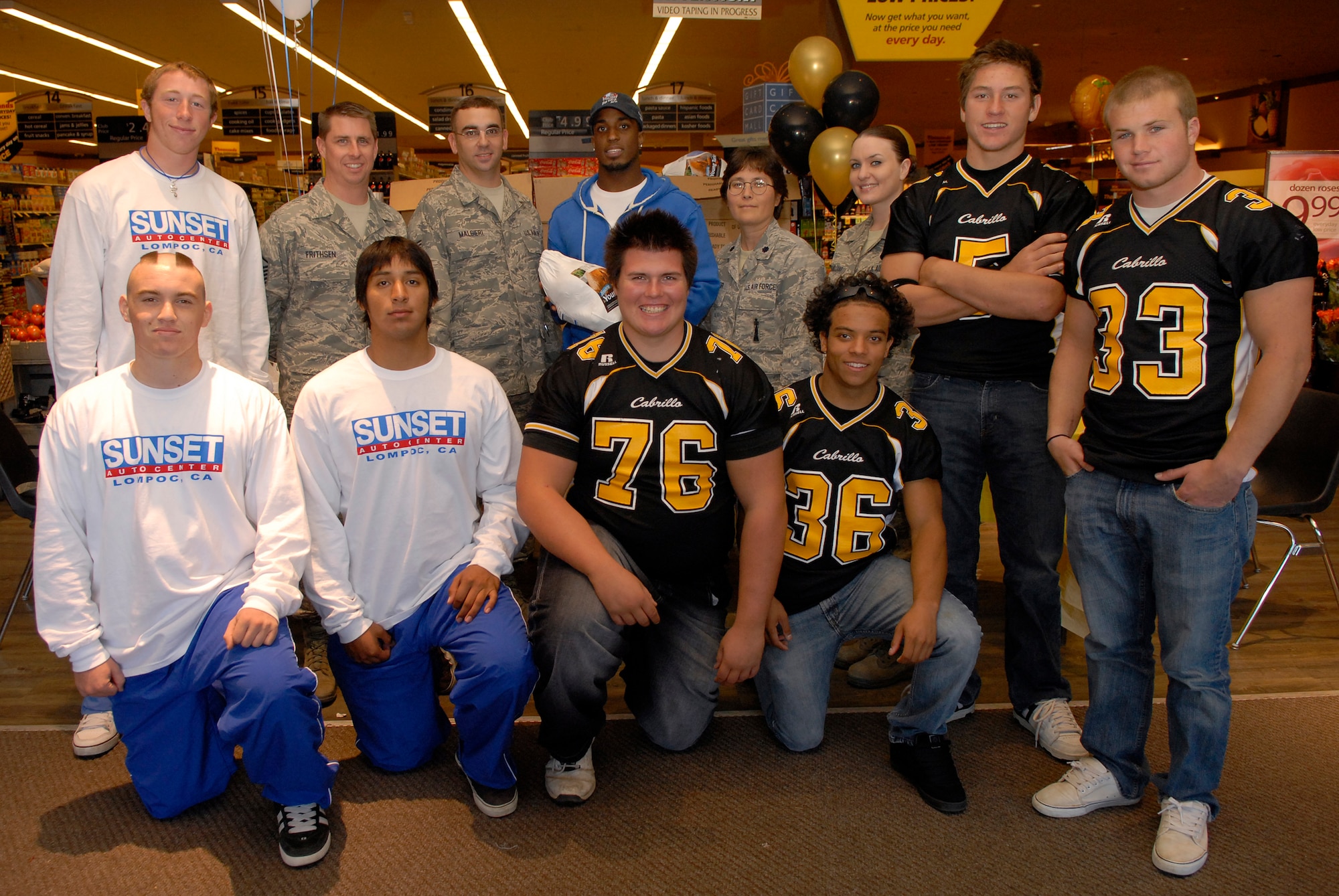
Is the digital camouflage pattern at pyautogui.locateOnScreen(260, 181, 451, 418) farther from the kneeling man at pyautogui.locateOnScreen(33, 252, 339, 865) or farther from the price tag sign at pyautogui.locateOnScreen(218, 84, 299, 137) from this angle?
the price tag sign at pyautogui.locateOnScreen(218, 84, 299, 137)

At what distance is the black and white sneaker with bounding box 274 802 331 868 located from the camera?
6.50 ft

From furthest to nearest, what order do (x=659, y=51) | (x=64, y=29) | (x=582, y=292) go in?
(x=659, y=51)
(x=64, y=29)
(x=582, y=292)

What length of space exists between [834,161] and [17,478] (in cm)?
360

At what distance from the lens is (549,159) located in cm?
654

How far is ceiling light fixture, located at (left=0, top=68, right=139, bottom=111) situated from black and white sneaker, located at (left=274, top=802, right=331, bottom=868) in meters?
14.9

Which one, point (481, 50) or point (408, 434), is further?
point (481, 50)

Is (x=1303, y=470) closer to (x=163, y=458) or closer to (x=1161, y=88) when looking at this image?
(x=1161, y=88)

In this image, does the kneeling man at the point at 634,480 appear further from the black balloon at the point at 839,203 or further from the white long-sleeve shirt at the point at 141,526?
the black balloon at the point at 839,203

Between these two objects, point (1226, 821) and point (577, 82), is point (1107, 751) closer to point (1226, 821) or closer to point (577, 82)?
point (1226, 821)

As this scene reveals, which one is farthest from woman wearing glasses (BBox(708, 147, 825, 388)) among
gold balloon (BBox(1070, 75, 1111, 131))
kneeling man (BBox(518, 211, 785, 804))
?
gold balloon (BBox(1070, 75, 1111, 131))

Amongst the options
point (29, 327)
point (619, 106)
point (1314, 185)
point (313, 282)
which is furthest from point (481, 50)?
point (313, 282)

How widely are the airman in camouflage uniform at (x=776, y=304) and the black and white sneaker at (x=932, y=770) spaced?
125cm

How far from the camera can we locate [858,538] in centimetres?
243

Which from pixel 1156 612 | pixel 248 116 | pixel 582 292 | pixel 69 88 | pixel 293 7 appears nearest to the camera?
pixel 1156 612
